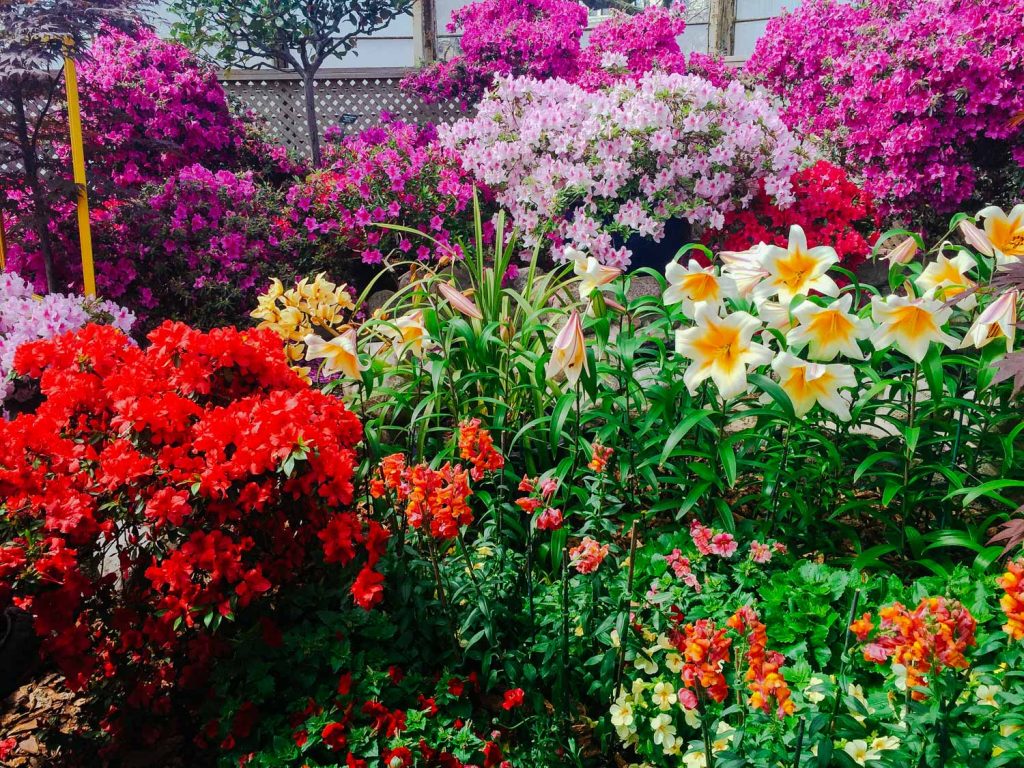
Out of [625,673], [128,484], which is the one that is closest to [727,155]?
[625,673]

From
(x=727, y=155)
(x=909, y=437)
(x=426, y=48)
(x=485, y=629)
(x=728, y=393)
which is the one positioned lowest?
(x=485, y=629)

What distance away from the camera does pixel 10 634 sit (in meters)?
1.77

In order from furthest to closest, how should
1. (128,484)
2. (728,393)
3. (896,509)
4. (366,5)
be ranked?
(366,5) → (896,509) → (728,393) → (128,484)

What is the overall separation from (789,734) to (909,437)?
786 mm

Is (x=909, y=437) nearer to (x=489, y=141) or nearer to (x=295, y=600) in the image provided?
(x=295, y=600)

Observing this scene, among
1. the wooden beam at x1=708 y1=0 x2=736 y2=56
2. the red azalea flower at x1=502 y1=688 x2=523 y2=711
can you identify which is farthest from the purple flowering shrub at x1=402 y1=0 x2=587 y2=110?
the red azalea flower at x1=502 y1=688 x2=523 y2=711

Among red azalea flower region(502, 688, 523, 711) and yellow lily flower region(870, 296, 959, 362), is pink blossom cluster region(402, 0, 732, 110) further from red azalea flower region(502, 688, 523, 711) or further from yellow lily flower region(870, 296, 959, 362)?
red azalea flower region(502, 688, 523, 711)

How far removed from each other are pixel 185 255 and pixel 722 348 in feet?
11.6

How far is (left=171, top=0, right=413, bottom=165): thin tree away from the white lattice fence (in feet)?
2.63

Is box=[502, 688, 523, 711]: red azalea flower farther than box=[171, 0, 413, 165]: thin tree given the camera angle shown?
No

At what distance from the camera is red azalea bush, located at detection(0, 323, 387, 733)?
149cm

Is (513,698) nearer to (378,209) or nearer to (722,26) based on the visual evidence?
(378,209)

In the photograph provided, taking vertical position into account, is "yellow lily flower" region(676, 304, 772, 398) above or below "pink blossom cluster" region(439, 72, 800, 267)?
below

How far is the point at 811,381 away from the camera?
1.65 m
